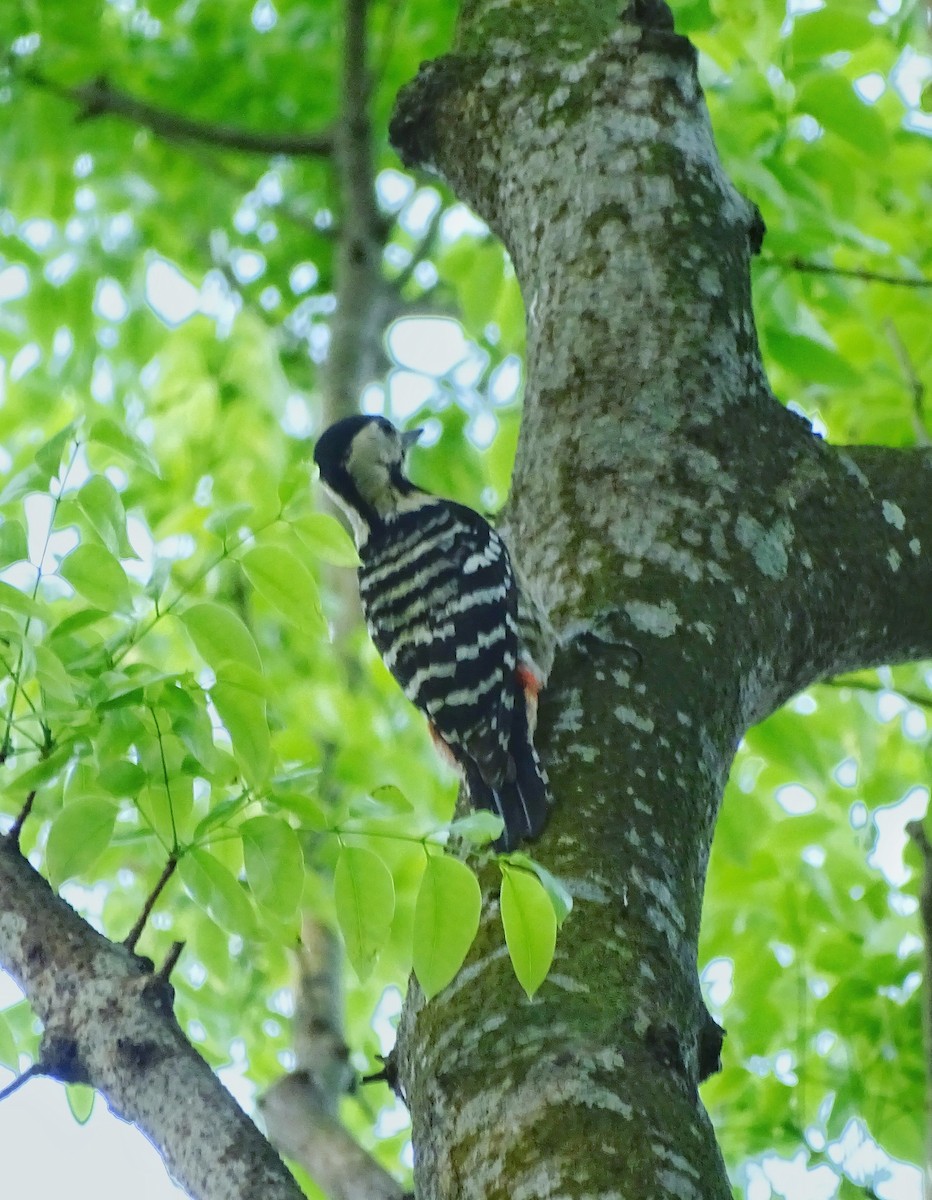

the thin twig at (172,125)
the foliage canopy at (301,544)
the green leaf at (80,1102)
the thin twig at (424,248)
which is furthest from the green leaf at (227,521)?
the thin twig at (424,248)

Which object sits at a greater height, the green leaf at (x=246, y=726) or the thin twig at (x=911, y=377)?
the thin twig at (x=911, y=377)

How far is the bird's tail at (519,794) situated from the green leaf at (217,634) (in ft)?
1.14

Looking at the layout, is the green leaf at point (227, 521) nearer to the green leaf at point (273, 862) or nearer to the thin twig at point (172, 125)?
the green leaf at point (273, 862)

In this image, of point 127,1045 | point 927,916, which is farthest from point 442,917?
point 927,916

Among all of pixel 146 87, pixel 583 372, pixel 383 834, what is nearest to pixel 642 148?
pixel 583 372

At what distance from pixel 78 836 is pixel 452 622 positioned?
127cm

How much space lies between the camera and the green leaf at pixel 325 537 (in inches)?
62.9

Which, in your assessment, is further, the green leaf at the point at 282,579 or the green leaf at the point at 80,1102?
the green leaf at the point at 80,1102

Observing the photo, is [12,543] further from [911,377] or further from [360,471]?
[911,377]

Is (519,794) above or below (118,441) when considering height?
below

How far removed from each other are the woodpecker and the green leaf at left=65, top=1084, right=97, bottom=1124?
59 cm

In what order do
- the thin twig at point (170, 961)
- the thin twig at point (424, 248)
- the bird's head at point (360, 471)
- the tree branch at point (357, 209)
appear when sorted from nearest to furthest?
the thin twig at point (170, 961)
the bird's head at point (360, 471)
the tree branch at point (357, 209)
the thin twig at point (424, 248)

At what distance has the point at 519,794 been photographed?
1.72 meters

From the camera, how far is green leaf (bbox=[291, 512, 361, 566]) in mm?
1597
